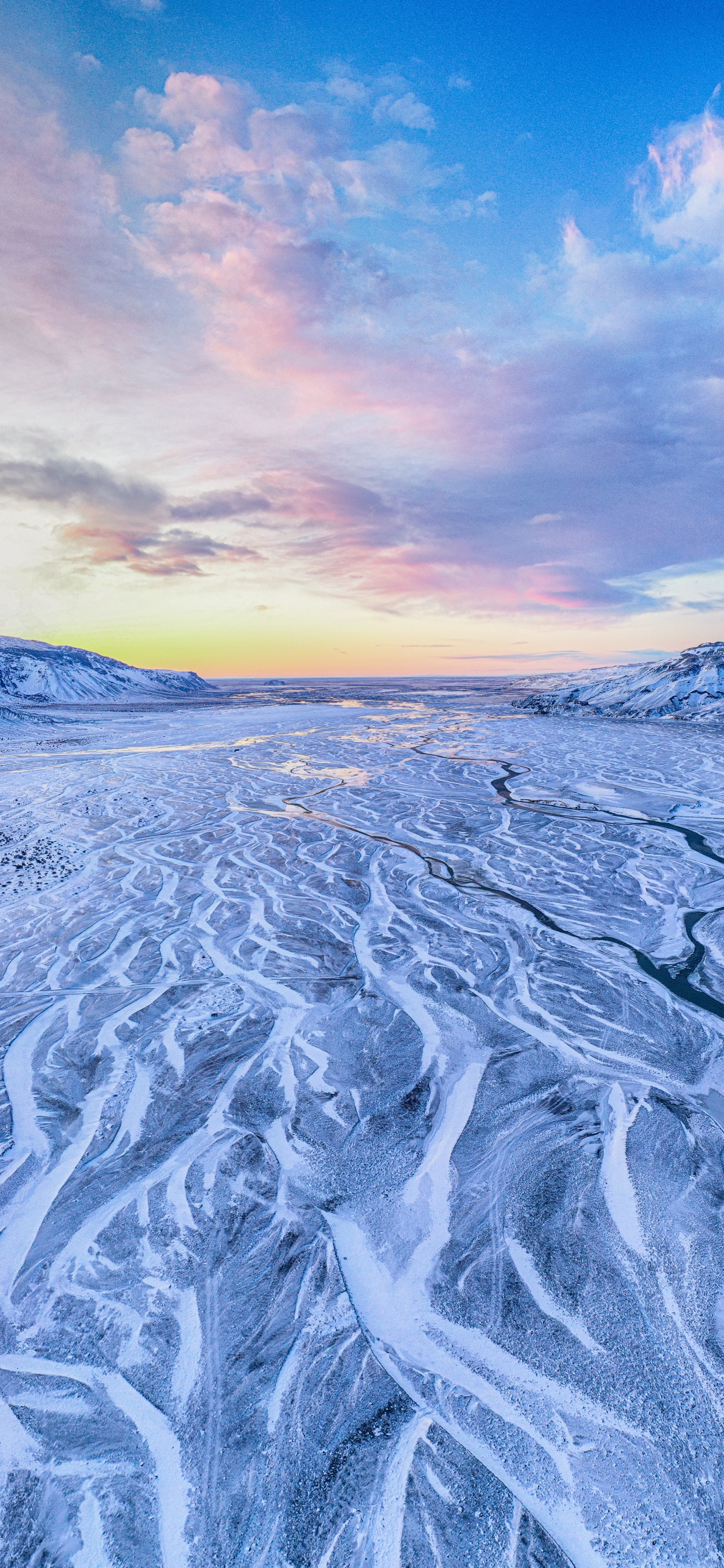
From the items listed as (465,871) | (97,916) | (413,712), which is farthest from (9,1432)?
(413,712)

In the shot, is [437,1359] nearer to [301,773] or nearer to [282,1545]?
[282,1545]

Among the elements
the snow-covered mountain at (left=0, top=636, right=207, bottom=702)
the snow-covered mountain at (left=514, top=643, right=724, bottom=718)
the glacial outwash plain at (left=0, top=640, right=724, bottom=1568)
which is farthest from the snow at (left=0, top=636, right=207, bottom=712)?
the glacial outwash plain at (left=0, top=640, right=724, bottom=1568)

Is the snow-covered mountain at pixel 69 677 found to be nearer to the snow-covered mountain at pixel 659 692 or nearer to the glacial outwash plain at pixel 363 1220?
the snow-covered mountain at pixel 659 692

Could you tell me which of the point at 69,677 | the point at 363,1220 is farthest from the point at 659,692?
the point at 69,677

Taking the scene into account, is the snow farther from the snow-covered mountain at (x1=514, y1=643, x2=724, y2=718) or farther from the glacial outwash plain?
the glacial outwash plain

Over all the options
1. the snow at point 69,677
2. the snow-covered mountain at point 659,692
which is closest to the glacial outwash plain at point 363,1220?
the snow-covered mountain at point 659,692

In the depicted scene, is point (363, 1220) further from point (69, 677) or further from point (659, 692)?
point (69, 677)
